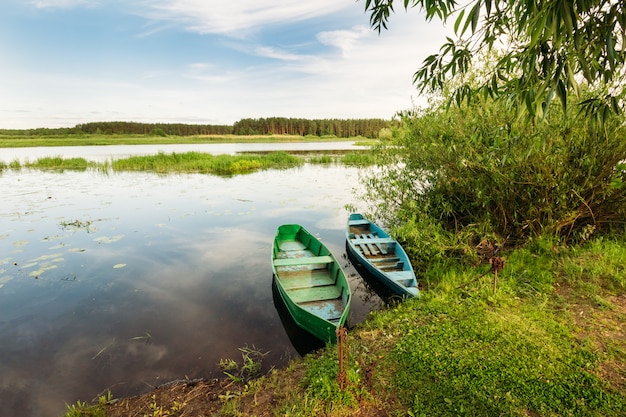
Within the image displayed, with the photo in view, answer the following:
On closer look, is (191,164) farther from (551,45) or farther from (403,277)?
(551,45)

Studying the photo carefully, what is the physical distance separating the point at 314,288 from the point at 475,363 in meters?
3.77

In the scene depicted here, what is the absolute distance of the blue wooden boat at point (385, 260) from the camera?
702cm

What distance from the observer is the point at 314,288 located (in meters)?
7.27

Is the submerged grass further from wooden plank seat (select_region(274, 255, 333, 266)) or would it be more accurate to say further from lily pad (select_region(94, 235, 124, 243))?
wooden plank seat (select_region(274, 255, 333, 266))

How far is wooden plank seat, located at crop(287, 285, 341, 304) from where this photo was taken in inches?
268

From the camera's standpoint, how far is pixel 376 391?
3895 mm

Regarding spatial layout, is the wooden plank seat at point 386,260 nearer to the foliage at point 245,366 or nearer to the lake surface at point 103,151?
the foliage at point 245,366

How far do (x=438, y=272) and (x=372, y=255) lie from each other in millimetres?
1868

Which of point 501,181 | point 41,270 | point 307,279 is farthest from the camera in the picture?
point 41,270

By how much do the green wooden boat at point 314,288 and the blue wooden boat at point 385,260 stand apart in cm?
102

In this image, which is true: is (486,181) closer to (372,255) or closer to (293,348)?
(372,255)

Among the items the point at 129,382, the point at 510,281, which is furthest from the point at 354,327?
the point at 129,382

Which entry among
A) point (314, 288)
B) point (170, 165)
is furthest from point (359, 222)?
point (170, 165)

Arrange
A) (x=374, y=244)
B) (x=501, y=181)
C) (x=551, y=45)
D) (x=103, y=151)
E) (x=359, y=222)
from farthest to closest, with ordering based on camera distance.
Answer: (x=103, y=151), (x=359, y=222), (x=374, y=244), (x=501, y=181), (x=551, y=45)
